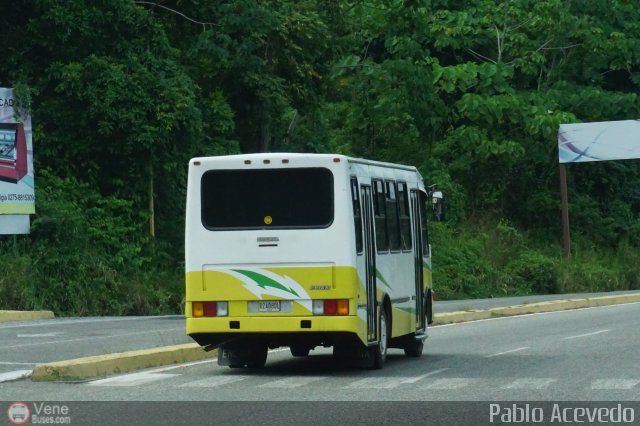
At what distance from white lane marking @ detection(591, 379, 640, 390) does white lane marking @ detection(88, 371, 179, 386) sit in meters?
5.15

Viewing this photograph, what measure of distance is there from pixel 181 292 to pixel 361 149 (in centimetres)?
1581

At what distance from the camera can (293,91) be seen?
45.7 m

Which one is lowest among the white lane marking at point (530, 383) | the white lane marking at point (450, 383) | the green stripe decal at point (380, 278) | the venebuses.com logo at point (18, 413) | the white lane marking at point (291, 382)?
the white lane marking at point (530, 383)

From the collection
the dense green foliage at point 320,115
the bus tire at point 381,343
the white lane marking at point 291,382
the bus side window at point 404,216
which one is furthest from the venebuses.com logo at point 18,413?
the dense green foliage at point 320,115

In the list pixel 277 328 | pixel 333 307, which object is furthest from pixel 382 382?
pixel 277 328

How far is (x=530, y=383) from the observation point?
658 inches

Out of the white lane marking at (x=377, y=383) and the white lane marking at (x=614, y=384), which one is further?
the white lane marking at (x=377, y=383)

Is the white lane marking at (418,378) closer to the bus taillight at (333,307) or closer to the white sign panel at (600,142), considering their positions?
the bus taillight at (333,307)

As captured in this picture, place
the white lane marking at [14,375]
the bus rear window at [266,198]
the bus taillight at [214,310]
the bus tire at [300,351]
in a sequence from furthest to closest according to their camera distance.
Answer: the bus tire at [300,351]
the bus rear window at [266,198]
the bus taillight at [214,310]
the white lane marking at [14,375]

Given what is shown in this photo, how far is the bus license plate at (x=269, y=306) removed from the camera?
59.7 feet

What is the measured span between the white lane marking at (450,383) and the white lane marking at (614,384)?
146 centimetres

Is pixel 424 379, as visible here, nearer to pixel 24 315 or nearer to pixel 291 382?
pixel 291 382

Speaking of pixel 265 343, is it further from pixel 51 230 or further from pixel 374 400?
pixel 51 230

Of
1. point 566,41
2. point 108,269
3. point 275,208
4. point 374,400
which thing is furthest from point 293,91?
point 374,400
